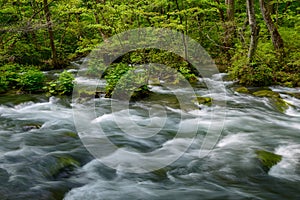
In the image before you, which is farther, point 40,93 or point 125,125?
point 40,93

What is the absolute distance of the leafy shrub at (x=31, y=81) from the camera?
10.3 m

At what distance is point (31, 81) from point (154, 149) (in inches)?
241

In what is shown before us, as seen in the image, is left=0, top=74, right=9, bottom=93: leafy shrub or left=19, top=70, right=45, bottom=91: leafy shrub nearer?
left=0, top=74, right=9, bottom=93: leafy shrub

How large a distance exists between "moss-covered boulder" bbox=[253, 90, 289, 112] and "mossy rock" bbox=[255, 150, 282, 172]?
11.5 feet

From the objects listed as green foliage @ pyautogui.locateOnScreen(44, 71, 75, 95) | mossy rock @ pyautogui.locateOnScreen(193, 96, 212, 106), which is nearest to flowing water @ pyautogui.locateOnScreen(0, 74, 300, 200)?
mossy rock @ pyautogui.locateOnScreen(193, 96, 212, 106)

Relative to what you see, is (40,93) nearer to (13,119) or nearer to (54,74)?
(13,119)

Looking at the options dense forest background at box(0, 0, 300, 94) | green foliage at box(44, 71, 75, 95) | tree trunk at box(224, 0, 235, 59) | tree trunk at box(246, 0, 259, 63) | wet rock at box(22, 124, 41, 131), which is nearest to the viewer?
wet rock at box(22, 124, 41, 131)

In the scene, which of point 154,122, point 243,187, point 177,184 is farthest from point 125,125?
point 243,187

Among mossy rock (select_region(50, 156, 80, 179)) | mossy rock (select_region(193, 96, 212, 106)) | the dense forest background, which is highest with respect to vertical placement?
the dense forest background

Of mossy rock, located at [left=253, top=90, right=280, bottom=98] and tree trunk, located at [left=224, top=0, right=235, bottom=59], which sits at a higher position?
tree trunk, located at [left=224, top=0, right=235, bottom=59]

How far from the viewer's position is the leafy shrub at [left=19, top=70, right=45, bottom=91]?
1033cm

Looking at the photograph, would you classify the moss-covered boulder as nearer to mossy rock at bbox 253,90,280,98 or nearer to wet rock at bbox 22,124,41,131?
mossy rock at bbox 253,90,280,98

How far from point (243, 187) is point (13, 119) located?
601cm

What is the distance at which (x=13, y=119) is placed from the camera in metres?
7.74
